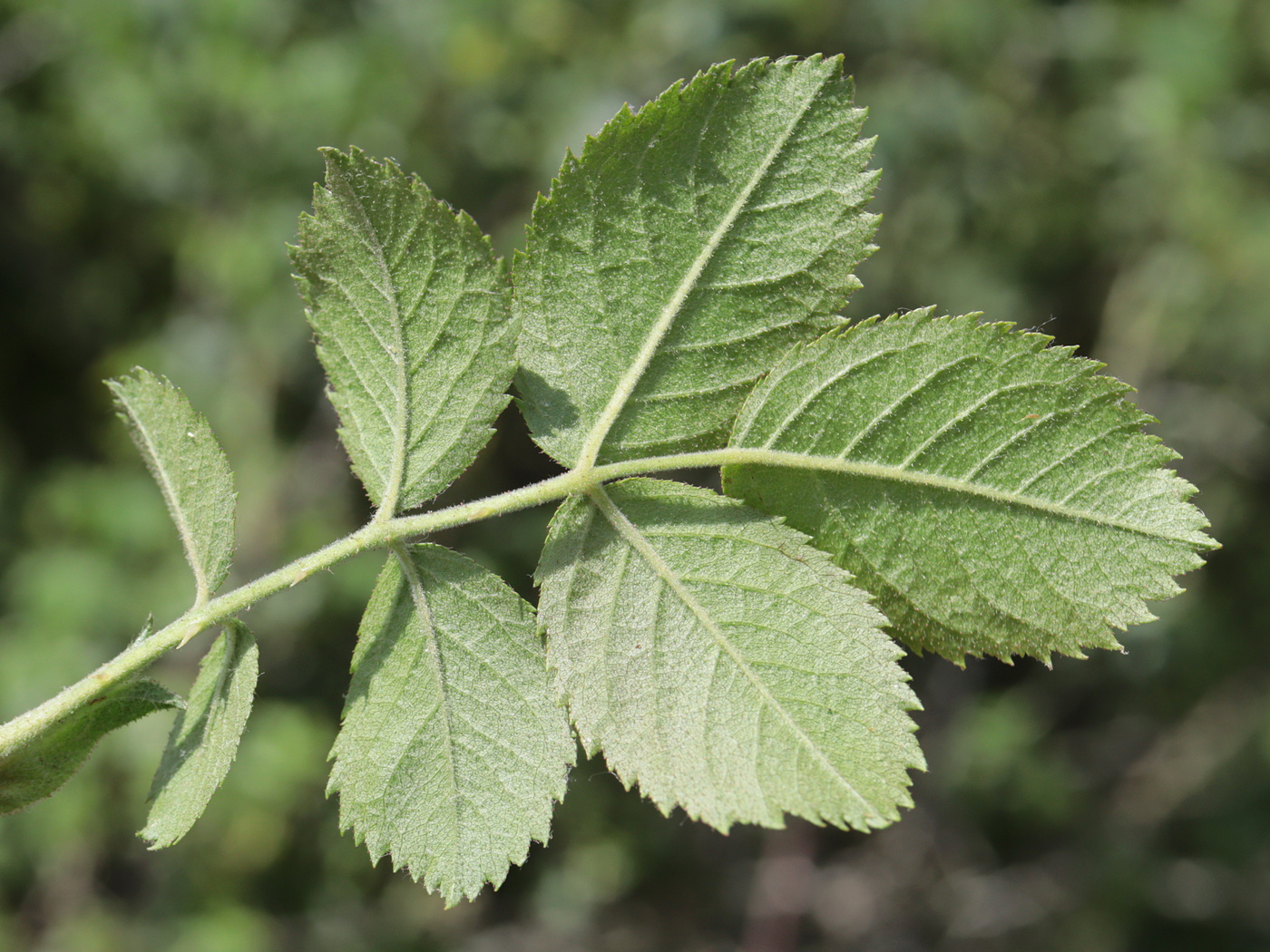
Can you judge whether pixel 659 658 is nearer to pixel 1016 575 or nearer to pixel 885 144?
pixel 1016 575

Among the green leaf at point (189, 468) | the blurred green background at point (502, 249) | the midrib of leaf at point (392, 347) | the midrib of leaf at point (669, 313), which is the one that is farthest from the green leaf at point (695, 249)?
the blurred green background at point (502, 249)

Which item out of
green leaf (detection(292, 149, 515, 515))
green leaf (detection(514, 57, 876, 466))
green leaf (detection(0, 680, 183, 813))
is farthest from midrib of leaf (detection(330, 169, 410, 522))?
green leaf (detection(0, 680, 183, 813))

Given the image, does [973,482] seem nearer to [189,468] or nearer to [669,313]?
[669,313]

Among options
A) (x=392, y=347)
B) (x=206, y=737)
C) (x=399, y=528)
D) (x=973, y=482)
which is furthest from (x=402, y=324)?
(x=973, y=482)

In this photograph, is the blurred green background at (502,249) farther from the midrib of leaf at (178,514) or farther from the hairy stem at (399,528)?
the hairy stem at (399,528)

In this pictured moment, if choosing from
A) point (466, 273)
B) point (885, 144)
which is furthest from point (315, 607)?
point (466, 273)

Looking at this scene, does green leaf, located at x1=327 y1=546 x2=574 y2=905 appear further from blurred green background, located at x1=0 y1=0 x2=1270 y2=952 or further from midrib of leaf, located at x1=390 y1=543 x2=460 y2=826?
blurred green background, located at x1=0 y1=0 x2=1270 y2=952
